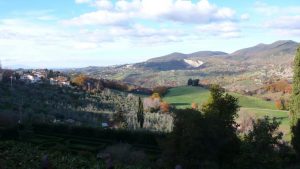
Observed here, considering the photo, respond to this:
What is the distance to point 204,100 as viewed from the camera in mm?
101375

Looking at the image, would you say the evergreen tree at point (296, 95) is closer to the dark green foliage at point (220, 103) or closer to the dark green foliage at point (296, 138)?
the dark green foliage at point (296, 138)

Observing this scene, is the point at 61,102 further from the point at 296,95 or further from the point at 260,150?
the point at 260,150

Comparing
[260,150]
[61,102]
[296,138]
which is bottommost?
[61,102]

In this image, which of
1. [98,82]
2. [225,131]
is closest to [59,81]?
[98,82]

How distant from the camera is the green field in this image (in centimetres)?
8225

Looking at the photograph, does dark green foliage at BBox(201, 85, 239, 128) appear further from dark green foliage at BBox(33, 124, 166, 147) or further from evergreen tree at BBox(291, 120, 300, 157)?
dark green foliage at BBox(33, 124, 166, 147)

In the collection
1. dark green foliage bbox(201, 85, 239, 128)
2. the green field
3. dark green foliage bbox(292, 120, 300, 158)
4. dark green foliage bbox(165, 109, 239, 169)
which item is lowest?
the green field

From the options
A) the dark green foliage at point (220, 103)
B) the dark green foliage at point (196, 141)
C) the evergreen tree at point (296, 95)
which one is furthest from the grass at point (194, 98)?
the dark green foliage at point (196, 141)

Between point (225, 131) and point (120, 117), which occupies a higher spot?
point (225, 131)

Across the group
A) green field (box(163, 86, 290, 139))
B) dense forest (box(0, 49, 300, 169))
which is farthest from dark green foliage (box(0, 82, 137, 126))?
green field (box(163, 86, 290, 139))

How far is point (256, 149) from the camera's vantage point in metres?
19.8

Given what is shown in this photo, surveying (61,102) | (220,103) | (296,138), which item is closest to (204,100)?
(61,102)

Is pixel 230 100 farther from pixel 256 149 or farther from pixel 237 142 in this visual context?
pixel 256 149

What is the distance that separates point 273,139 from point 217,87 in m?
12.1
